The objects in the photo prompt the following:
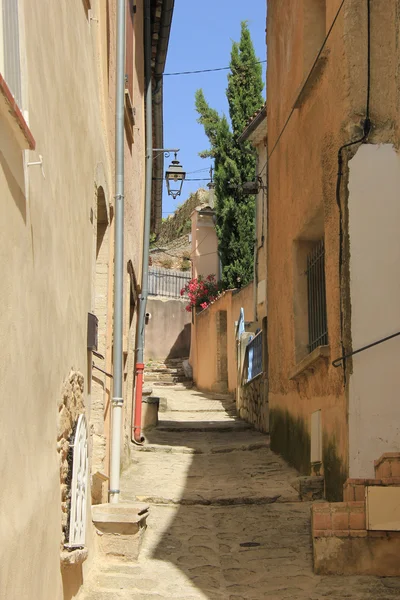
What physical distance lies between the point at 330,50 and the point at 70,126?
338cm

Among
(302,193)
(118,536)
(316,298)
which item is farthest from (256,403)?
(118,536)

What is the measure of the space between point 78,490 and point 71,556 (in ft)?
1.66

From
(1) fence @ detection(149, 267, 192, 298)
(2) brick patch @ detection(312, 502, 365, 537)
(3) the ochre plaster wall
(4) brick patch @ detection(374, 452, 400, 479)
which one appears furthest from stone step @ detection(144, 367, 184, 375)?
(2) brick patch @ detection(312, 502, 365, 537)

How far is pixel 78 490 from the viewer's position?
5.09 meters

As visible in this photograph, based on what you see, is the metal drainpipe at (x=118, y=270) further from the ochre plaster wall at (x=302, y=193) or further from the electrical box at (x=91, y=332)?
the ochre plaster wall at (x=302, y=193)

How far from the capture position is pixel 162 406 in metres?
16.7

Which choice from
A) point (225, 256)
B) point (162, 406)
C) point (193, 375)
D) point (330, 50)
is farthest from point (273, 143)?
point (193, 375)

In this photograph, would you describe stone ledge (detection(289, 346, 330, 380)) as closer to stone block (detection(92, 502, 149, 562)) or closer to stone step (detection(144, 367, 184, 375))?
stone block (detection(92, 502, 149, 562))

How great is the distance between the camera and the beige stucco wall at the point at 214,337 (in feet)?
61.4

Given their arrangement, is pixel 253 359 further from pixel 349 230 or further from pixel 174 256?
pixel 174 256

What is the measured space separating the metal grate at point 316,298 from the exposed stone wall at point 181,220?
2911 centimetres

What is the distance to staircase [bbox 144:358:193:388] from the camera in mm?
23266

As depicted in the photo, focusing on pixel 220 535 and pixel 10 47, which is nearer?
pixel 10 47

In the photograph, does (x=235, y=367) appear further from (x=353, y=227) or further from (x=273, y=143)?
(x=353, y=227)
